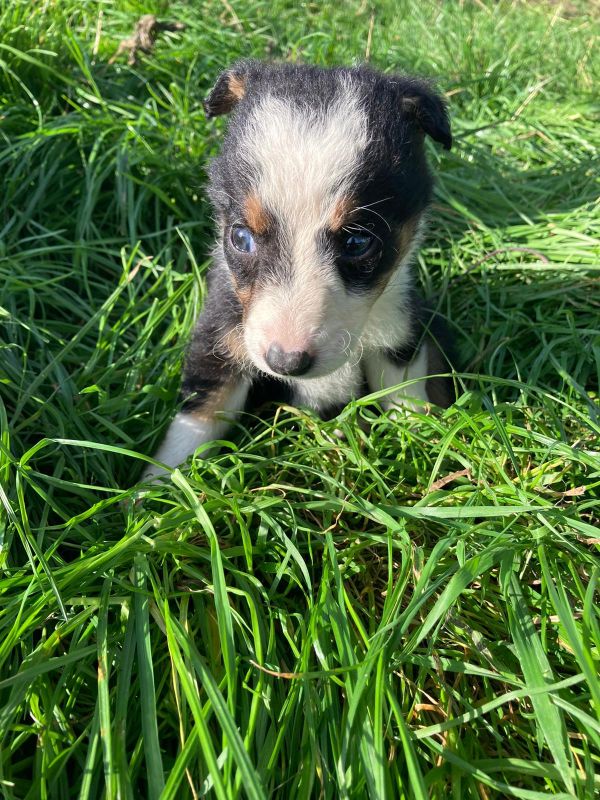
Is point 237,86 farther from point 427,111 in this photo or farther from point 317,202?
point 317,202

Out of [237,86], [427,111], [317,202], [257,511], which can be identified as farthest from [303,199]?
[257,511]

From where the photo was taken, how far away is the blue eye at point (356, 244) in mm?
2193

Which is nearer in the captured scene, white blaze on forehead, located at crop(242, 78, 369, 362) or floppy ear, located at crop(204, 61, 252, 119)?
white blaze on forehead, located at crop(242, 78, 369, 362)

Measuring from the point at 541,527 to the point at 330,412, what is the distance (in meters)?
1.05

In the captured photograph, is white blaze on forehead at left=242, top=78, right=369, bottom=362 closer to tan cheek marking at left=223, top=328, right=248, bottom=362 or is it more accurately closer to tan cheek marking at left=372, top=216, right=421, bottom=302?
tan cheek marking at left=372, top=216, right=421, bottom=302

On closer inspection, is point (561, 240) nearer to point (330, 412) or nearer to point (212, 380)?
point (330, 412)

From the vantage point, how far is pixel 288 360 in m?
2.03

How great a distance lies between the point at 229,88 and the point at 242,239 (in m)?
0.74

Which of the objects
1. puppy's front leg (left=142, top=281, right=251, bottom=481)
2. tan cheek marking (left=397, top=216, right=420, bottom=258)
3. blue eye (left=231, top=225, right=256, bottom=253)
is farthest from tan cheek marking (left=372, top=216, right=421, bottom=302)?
puppy's front leg (left=142, top=281, right=251, bottom=481)

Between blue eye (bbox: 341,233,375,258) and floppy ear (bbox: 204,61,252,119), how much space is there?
2.58 ft

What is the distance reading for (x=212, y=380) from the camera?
2734mm

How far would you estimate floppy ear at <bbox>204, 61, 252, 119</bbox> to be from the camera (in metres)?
2.63

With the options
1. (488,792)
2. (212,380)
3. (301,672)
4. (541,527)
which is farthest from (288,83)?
(488,792)

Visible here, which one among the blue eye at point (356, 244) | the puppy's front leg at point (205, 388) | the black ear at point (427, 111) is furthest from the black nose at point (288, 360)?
the black ear at point (427, 111)
